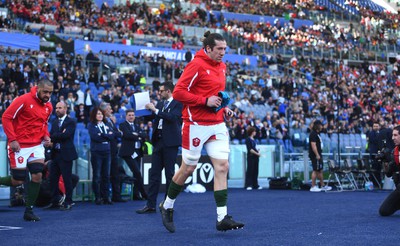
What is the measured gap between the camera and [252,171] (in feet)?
62.0

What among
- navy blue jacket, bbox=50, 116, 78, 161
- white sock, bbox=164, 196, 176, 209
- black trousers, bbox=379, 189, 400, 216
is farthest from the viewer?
navy blue jacket, bbox=50, 116, 78, 161

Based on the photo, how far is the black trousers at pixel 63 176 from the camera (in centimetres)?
1125

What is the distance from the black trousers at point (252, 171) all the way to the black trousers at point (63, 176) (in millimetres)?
8135

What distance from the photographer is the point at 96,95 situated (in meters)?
23.2

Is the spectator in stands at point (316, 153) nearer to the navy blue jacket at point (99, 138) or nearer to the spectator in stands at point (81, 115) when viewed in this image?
the navy blue jacket at point (99, 138)

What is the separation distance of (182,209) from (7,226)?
3.32 metres

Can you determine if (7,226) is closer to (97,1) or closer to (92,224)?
(92,224)

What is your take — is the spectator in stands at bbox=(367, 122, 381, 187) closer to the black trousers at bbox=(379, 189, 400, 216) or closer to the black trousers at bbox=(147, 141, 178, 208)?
the black trousers at bbox=(379, 189, 400, 216)

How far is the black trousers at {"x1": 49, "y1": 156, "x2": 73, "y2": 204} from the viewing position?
36.9ft

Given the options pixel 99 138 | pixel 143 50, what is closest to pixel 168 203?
pixel 99 138

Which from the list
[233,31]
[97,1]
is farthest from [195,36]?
[97,1]

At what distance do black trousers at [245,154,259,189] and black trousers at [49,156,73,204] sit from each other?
8135 millimetres

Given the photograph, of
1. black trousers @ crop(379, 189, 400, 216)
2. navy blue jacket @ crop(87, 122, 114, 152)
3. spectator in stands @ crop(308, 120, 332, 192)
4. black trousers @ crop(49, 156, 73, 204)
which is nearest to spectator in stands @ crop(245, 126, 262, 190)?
spectator in stands @ crop(308, 120, 332, 192)

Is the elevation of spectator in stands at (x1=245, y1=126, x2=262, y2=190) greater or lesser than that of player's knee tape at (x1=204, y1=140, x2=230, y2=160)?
lesser
